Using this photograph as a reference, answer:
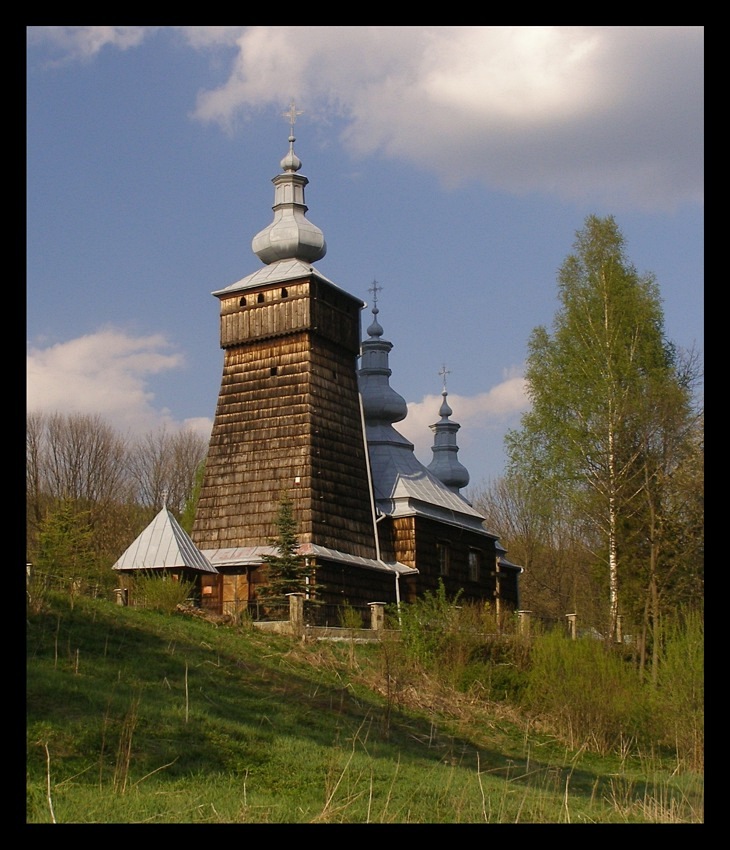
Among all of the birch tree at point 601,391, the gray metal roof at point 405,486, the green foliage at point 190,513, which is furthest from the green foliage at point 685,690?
the green foliage at point 190,513

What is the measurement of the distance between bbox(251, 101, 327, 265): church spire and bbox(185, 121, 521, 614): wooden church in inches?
1.7

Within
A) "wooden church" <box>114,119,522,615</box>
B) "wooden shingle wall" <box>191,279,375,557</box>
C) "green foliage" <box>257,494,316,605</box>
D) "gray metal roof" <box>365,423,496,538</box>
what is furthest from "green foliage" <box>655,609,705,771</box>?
"gray metal roof" <box>365,423,496,538</box>

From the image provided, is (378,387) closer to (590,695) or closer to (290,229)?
(290,229)

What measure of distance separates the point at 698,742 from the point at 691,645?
1.36 m

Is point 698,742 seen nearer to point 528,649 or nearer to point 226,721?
point 528,649

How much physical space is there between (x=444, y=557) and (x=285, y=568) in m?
8.95

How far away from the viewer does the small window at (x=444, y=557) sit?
113ft

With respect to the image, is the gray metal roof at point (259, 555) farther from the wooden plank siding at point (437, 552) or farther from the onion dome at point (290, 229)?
the onion dome at point (290, 229)

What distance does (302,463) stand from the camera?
98.4 ft

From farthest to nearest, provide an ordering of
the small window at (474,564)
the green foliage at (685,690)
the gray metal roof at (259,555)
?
the small window at (474,564), the gray metal roof at (259,555), the green foliage at (685,690)

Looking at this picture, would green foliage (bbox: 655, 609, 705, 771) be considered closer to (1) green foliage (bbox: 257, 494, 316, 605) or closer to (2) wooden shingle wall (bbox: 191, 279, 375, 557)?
(1) green foliage (bbox: 257, 494, 316, 605)

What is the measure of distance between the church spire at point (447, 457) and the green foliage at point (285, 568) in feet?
55.7

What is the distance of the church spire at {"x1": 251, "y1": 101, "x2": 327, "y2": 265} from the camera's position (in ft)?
109
